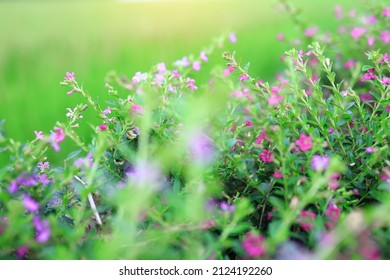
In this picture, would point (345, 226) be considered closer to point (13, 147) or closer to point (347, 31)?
point (13, 147)

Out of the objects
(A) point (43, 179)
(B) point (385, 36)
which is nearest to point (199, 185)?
(A) point (43, 179)

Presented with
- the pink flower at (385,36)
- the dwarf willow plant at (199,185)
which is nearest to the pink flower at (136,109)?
the dwarf willow plant at (199,185)

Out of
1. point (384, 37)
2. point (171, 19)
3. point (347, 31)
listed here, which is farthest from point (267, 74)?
point (171, 19)

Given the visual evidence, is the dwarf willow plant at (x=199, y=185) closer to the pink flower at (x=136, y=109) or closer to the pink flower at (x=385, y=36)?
the pink flower at (x=136, y=109)

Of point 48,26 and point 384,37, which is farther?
point 48,26

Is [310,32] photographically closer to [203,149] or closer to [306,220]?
[203,149]

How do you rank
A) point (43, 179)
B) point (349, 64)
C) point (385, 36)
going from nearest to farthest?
point (43, 179)
point (385, 36)
point (349, 64)
